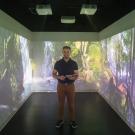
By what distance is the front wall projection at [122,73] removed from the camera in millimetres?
4426

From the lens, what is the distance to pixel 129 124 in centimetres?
456

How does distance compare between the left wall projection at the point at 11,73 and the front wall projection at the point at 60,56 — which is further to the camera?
the front wall projection at the point at 60,56

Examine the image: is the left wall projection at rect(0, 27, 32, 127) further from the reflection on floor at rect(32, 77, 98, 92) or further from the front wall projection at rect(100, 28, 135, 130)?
the front wall projection at rect(100, 28, 135, 130)

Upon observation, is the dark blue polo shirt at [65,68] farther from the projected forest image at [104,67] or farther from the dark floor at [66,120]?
the projected forest image at [104,67]

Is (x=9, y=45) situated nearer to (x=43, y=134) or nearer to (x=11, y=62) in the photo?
(x=11, y=62)

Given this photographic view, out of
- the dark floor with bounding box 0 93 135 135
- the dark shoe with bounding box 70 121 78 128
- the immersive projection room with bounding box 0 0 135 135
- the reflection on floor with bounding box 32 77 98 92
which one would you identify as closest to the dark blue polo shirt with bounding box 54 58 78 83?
the immersive projection room with bounding box 0 0 135 135

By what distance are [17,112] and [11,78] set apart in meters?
0.89

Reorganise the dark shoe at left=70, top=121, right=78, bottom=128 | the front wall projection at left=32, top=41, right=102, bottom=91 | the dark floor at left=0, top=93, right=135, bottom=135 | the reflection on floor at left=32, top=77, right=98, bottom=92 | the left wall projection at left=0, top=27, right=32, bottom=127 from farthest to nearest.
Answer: the reflection on floor at left=32, top=77, right=98, bottom=92
the front wall projection at left=32, top=41, right=102, bottom=91
the dark shoe at left=70, top=121, right=78, bottom=128
the left wall projection at left=0, top=27, right=32, bottom=127
the dark floor at left=0, top=93, right=135, bottom=135

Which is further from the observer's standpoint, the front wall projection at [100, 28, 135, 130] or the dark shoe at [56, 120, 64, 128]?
the dark shoe at [56, 120, 64, 128]

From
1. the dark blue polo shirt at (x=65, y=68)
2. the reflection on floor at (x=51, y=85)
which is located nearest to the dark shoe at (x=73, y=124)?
the dark blue polo shirt at (x=65, y=68)

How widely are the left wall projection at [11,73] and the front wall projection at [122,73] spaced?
2.29m

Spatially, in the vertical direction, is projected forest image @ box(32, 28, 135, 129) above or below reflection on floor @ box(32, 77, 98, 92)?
above

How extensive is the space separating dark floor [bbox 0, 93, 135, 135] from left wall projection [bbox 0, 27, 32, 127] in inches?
10.4

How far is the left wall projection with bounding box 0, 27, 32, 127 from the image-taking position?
4.41 m
